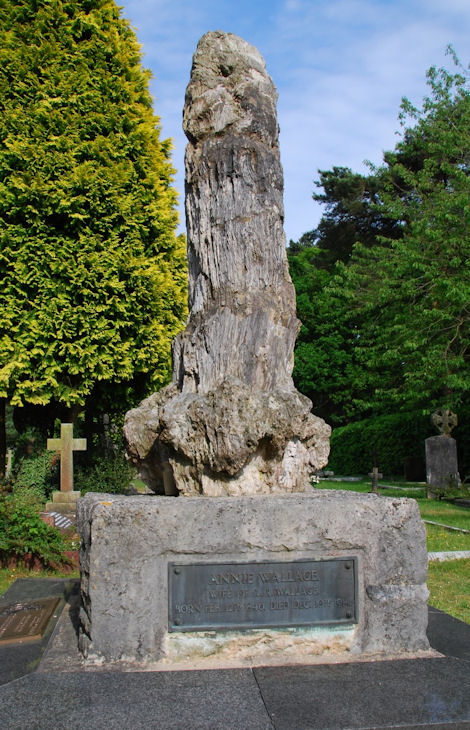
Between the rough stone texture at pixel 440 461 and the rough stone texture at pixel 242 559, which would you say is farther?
the rough stone texture at pixel 440 461

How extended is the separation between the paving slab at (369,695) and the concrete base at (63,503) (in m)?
7.50

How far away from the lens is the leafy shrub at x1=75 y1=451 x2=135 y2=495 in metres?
11.1

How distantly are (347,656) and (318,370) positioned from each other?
24.7 metres

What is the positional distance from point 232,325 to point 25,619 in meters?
2.40

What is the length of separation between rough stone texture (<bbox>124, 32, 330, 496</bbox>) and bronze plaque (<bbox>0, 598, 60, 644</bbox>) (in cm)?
113

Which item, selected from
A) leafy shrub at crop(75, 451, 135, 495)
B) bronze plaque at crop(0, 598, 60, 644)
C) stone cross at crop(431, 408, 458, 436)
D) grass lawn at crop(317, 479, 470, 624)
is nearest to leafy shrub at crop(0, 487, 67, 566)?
bronze plaque at crop(0, 598, 60, 644)

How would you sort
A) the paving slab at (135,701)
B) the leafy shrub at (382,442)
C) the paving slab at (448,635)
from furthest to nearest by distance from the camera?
the leafy shrub at (382,442), the paving slab at (448,635), the paving slab at (135,701)

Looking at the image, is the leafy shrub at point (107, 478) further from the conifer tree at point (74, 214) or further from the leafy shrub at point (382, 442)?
the leafy shrub at point (382, 442)

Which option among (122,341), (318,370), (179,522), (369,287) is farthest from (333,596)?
(318,370)

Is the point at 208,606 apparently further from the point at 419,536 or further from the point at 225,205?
the point at 225,205

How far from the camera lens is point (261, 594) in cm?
328

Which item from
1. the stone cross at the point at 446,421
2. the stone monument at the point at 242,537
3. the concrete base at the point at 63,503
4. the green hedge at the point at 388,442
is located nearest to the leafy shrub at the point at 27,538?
the concrete base at the point at 63,503

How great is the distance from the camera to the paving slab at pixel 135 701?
2541mm

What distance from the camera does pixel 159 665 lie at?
124 inches
